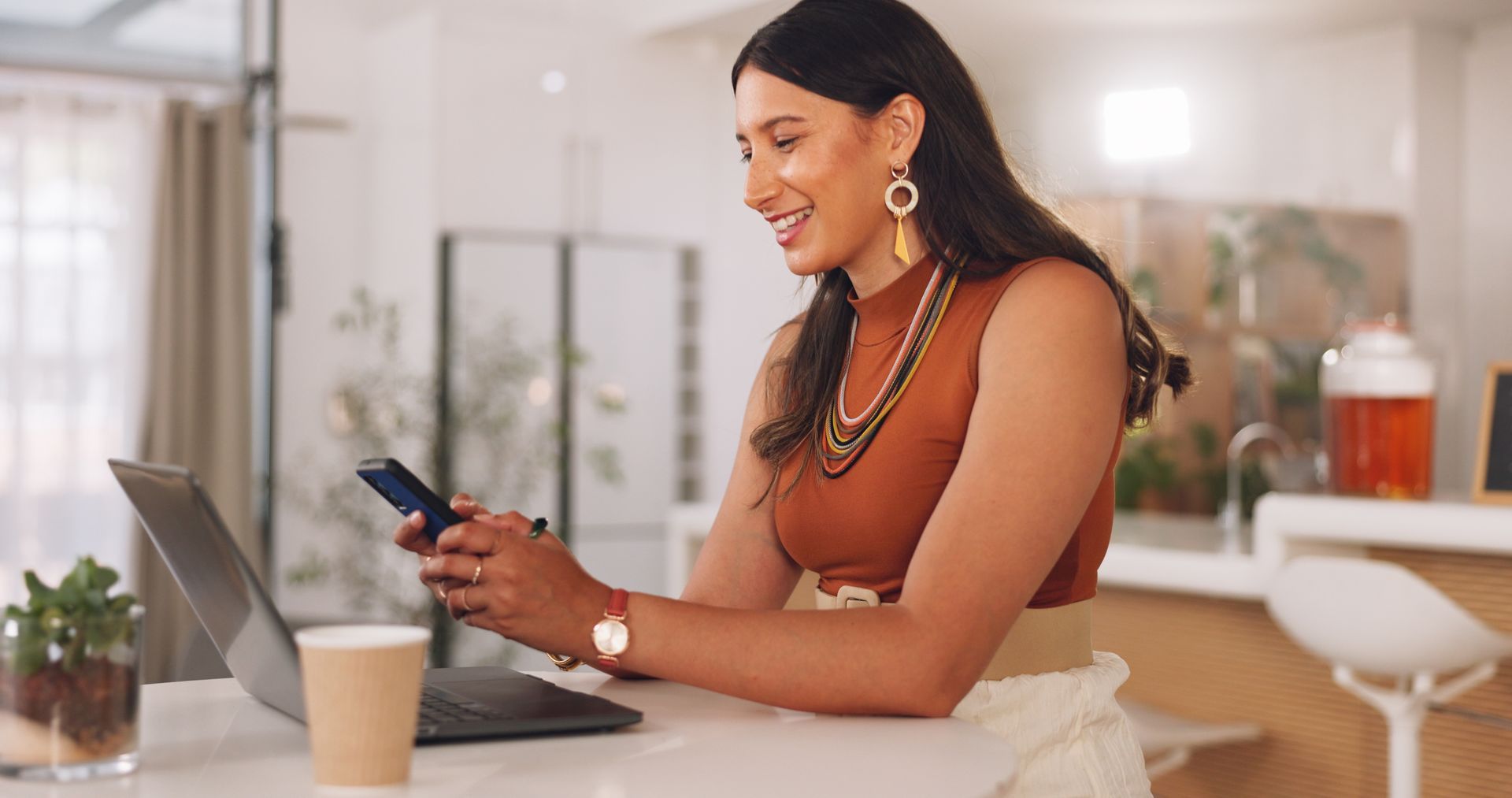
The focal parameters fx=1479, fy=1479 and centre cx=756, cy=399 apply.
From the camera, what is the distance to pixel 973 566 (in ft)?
3.63

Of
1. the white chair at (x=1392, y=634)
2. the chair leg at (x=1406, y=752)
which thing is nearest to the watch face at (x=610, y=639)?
the white chair at (x=1392, y=634)

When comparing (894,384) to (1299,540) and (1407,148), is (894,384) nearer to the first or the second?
(1299,540)

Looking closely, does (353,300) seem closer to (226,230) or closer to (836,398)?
(226,230)

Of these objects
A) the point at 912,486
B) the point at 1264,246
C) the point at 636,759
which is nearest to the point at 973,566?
the point at 912,486

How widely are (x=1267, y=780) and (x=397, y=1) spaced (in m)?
3.79

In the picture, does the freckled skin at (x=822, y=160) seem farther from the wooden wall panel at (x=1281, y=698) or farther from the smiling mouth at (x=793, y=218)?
the wooden wall panel at (x=1281, y=698)

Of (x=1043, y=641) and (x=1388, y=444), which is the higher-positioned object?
(x=1388, y=444)

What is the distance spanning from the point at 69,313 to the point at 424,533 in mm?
3899

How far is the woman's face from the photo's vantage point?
1.34 m

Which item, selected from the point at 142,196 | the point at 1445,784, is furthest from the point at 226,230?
the point at 1445,784

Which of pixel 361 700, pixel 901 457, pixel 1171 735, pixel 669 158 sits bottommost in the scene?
pixel 1171 735

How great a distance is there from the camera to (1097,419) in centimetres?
117

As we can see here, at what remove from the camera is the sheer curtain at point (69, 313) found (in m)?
4.45

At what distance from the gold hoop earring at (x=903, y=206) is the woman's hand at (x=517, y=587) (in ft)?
1.56
